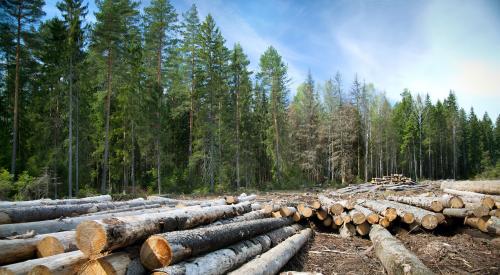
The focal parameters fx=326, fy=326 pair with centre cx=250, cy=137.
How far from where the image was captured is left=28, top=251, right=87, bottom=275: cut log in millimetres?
3553

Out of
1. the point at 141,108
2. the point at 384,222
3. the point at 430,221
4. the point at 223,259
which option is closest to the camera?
the point at 223,259

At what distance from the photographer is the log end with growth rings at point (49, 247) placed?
456 cm

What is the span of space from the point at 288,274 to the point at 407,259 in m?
2.05

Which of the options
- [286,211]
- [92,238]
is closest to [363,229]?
[286,211]

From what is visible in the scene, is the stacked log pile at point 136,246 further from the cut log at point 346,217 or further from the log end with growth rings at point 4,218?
the cut log at point 346,217

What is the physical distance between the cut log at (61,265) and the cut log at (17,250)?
0.88m

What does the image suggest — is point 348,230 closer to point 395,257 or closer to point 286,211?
point 286,211

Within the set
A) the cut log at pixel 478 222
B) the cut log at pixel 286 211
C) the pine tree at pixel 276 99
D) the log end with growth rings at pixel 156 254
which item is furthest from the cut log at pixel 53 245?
the pine tree at pixel 276 99

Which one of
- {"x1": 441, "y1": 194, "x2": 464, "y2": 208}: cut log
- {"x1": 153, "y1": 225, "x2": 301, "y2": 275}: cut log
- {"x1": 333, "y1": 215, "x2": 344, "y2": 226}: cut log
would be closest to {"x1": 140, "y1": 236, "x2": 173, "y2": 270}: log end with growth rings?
{"x1": 153, "y1": 225, "x2": 301, "y2": 275}: cut log

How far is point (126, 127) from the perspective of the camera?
82.4 ft

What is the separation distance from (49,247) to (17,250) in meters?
0.42

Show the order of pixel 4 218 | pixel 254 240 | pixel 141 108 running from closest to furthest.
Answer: pixel 254 240 < pixel 4 218 < pixel 141 108

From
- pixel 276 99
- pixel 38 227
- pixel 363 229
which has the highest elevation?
pixel 276 99

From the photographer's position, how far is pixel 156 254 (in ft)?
13.1
